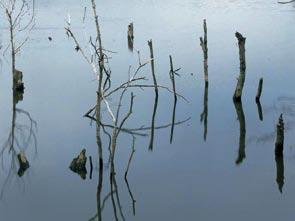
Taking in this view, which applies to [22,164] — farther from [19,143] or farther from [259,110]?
[259,110]

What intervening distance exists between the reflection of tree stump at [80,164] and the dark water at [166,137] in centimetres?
25

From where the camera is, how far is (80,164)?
1945 centimetres

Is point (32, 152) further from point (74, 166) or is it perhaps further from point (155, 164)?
point (155, 164)

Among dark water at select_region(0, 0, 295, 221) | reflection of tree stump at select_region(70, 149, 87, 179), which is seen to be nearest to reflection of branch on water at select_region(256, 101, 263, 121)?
dark water at select_region(0, 0, 295, 221)

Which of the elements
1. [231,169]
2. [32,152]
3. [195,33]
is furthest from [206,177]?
[195,33]

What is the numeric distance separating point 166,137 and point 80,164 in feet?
15.8

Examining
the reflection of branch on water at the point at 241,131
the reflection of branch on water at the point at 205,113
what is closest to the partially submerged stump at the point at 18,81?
the reflection of branch on water at the point at 205,113

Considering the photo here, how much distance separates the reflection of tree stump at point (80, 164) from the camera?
19297mm

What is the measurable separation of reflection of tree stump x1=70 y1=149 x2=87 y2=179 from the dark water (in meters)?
0.25

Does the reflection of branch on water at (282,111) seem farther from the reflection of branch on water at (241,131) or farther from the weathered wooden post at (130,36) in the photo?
the weathered wooden post at (130,36)

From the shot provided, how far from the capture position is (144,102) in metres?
27.6

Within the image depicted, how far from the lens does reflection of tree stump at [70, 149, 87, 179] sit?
63.3 ft

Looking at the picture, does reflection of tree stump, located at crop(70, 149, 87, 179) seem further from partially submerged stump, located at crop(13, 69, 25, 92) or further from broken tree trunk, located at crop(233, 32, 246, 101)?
partially submerged stump, located at crop(13, 69, 25, 92)

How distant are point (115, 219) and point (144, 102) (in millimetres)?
11529
